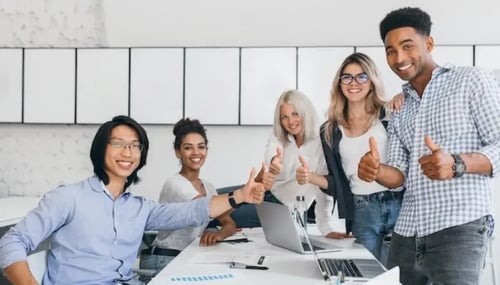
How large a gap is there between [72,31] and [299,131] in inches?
97.4

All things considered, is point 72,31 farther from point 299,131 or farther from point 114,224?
point 114,224

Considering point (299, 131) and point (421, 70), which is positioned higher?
point (421, 70)

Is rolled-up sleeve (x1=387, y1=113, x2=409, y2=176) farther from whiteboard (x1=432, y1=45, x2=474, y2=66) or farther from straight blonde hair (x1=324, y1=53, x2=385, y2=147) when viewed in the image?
whiteboard (x1=432, y1=45, x2=474, y2=66)

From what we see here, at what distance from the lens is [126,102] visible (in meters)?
3.88

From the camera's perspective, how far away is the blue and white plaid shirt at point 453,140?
146cm

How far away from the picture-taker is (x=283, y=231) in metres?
1.88

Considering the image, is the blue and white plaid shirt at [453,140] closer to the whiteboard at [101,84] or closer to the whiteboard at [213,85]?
the whiteboard at [213,85]

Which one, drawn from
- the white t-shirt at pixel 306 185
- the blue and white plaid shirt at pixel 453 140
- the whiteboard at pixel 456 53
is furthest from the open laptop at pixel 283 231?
the whiteboard at pixel 456 53

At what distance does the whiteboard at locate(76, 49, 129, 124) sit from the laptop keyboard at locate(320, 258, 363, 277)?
266 cm

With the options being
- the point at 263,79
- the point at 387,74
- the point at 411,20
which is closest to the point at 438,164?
the point at 411,20

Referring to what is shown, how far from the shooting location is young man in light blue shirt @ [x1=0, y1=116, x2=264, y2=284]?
61.6 inches

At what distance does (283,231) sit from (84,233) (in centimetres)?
72

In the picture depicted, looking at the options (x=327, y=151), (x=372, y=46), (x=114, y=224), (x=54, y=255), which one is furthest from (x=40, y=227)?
(x=372, y=46)

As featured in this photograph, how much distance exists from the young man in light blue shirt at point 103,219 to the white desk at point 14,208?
1.36 metres
